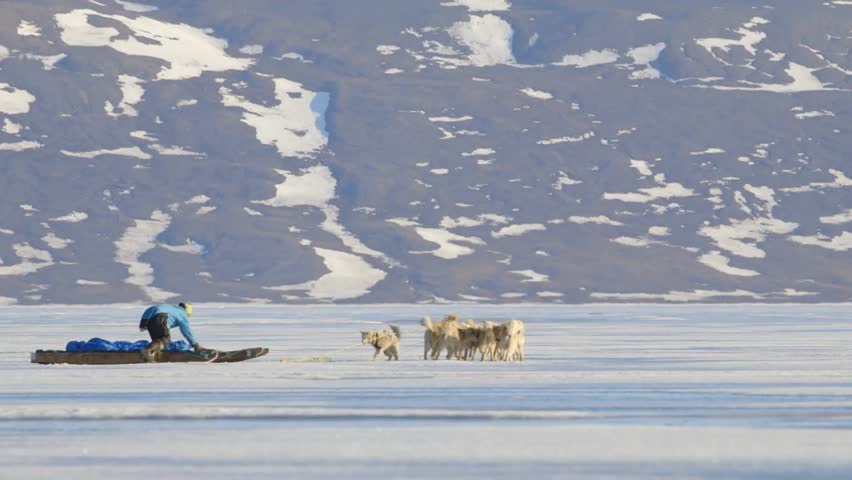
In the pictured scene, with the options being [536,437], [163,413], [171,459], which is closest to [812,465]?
[536,437]

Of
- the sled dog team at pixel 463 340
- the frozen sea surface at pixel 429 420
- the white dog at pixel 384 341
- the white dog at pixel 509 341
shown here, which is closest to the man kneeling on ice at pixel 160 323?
the frozen sea surface at pixel 429 420

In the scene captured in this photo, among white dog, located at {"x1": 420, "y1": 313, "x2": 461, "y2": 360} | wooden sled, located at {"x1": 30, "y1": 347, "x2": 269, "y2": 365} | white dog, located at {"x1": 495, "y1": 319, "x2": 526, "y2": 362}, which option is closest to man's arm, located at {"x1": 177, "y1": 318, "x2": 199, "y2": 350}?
wooden sled, located at {"x1": 30, "y1": 347, "x2": 269, "y2": 365}

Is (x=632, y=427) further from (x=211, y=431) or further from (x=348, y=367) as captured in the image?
(x=348, y=367)

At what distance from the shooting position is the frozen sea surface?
20641 mm

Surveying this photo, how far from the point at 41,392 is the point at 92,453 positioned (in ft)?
35.9

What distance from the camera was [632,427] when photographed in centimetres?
2509

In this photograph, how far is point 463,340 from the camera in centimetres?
4544

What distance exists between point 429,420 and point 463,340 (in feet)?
62.6

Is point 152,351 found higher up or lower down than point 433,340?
lower down

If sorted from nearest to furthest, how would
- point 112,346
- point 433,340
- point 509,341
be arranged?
point 112,346, point 509,341, point 433,340

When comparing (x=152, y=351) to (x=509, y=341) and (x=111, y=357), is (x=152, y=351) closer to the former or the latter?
(x=111, y=357)

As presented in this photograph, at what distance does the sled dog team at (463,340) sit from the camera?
147 ft

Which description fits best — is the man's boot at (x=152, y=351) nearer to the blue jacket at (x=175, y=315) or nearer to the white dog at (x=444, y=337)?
the blue jacket at (x=175, y=315)

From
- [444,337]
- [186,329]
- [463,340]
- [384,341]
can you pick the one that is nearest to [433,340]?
[444,337]
